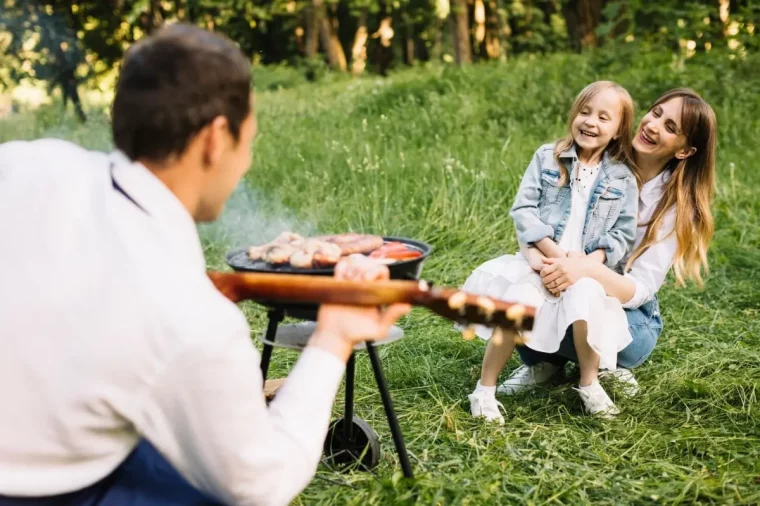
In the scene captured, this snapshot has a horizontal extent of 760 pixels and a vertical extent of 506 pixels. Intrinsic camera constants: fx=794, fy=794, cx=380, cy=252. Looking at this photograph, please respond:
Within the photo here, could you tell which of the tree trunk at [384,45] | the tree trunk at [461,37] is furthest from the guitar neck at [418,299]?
the tree trunk at [384,45]

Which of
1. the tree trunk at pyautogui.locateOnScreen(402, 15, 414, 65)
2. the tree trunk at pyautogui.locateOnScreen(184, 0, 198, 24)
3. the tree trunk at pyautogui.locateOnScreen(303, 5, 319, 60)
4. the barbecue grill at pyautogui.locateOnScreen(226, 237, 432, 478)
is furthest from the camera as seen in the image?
the tree trunk at pyautogui.locateOnScreen(402, 15, 414, 65)

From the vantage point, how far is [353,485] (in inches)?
109

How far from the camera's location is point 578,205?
3.47m

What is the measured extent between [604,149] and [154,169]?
7.97 feet

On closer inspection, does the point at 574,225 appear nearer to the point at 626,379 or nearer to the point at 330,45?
the point at 626,379

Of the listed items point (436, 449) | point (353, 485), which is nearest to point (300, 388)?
point (353, 485)

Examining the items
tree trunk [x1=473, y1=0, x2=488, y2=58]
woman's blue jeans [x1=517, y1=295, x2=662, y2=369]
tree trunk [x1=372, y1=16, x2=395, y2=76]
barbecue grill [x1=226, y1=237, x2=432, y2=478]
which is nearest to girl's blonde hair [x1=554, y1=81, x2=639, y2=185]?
woman's blue jeans [x1=517, y1=295, x2=662, y2=369]

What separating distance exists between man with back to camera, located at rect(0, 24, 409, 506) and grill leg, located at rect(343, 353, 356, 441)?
3.56 ft

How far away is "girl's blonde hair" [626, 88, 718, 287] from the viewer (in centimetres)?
343

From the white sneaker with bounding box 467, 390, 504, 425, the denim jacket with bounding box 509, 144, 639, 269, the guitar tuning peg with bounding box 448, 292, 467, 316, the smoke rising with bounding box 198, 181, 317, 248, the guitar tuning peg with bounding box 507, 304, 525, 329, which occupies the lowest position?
the white sneaker with bounding box 467, 390, 504, 425

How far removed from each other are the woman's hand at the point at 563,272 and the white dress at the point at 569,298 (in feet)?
0.09

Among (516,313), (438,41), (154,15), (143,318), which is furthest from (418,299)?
(438,41)

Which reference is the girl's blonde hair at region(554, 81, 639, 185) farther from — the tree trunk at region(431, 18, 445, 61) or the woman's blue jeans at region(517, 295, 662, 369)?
the tree trunk at region(431, 18, 445, 61)

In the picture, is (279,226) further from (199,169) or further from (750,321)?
(199,169)
